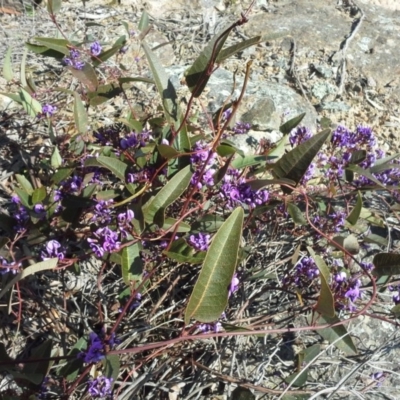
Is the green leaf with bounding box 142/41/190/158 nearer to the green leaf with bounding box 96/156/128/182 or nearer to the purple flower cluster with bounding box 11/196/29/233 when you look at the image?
the green leaf with bounding box 96/156/128/182

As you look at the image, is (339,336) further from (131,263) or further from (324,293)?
(131,263)

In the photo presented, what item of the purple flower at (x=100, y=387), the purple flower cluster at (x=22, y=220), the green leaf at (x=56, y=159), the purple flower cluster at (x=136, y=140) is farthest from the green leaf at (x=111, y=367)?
the green leaf at (x=56, y=159)

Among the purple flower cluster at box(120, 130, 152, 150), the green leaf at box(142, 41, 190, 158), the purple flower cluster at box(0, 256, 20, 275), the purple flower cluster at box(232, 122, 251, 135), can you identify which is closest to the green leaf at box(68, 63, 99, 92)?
the purple flower cluster at box(120, 130, 152, 150)

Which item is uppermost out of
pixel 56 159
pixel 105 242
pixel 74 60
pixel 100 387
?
pixel 74 60

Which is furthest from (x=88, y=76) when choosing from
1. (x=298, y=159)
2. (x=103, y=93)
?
(x=298, y=159)

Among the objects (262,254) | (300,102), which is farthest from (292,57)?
(262,254)

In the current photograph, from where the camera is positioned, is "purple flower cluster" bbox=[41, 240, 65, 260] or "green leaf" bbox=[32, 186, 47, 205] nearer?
"purple flower cluster" bbox=[41, 240, 65, 260]
